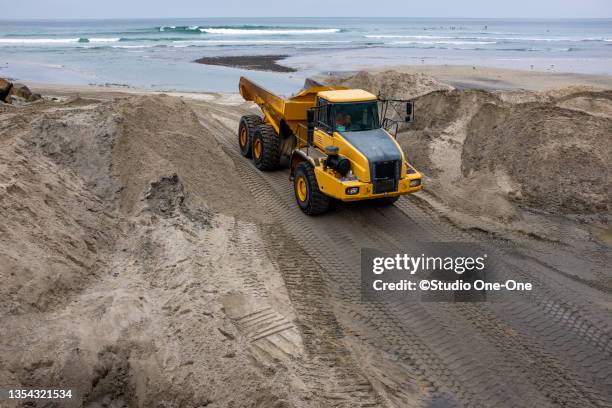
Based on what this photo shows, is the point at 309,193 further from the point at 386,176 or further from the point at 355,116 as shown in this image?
the point at 355,116

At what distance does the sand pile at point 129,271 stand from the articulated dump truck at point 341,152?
4.27ft

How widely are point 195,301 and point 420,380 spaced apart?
2.95 meters

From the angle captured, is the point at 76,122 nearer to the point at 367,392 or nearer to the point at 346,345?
the point at 346,345

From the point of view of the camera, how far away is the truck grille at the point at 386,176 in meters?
9.17

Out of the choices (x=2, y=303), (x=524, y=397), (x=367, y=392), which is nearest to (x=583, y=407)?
(x=524, y=397)

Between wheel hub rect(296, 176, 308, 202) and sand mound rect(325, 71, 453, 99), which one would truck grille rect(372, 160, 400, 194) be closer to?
wheel hub rect(296, 176, 308, 202)

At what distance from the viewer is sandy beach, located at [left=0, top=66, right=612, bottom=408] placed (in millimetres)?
5672

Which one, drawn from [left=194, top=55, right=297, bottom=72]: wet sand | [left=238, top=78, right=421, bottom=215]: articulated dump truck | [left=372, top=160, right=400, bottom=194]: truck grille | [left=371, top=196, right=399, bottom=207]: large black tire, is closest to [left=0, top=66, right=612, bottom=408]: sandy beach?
[left=371, top=196, right=399, bottom=207]: large black tire

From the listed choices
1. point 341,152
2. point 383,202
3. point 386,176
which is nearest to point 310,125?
point 341,152

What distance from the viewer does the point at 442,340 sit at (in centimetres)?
668

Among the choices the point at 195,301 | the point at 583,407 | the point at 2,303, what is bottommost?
the point at 583,407

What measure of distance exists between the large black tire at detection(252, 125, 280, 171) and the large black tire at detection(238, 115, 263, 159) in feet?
1.49

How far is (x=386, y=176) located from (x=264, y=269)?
2.82 metres

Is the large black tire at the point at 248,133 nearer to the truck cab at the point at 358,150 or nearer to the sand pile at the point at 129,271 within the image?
the sand pile at the point at 129,271
